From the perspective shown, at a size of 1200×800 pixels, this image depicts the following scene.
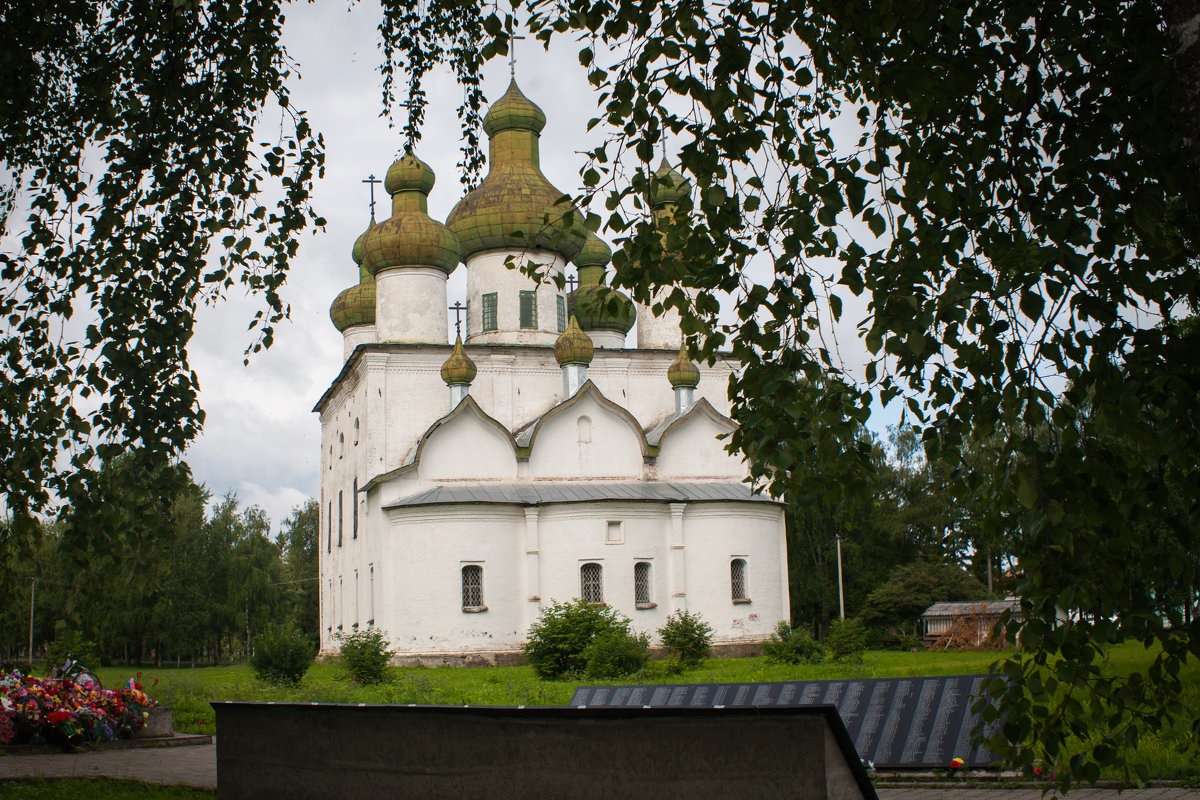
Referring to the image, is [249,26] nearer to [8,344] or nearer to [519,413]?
[8,344]

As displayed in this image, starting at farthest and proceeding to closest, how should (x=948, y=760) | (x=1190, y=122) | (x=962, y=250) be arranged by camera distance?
(x=948, y=760)
(x=962, y=250)
(x=1190, y=122)

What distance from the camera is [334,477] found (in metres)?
27.8

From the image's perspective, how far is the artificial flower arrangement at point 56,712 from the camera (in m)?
9.13

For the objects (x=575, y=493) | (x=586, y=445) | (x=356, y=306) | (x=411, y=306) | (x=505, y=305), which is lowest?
(x=575, y=493)

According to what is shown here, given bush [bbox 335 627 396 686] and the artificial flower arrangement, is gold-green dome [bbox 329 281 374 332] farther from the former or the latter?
the artificial flower arrangement

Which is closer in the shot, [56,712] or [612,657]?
[56,712]

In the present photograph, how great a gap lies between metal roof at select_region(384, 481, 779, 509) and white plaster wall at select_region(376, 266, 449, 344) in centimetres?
391

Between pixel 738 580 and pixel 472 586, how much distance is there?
5436 millimetres

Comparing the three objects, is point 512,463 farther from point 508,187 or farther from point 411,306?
point 508,187

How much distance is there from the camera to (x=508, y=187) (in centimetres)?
2531

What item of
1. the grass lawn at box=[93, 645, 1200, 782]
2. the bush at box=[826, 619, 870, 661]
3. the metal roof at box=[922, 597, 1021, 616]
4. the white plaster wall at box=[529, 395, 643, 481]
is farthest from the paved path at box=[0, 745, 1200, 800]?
the metal roof at box=[922, 597, 1021, 616]

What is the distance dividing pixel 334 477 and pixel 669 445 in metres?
8.99

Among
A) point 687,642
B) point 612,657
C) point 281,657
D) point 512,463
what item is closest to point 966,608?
point 687,642

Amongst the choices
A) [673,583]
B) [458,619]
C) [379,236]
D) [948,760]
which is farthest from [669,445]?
[948,760]
